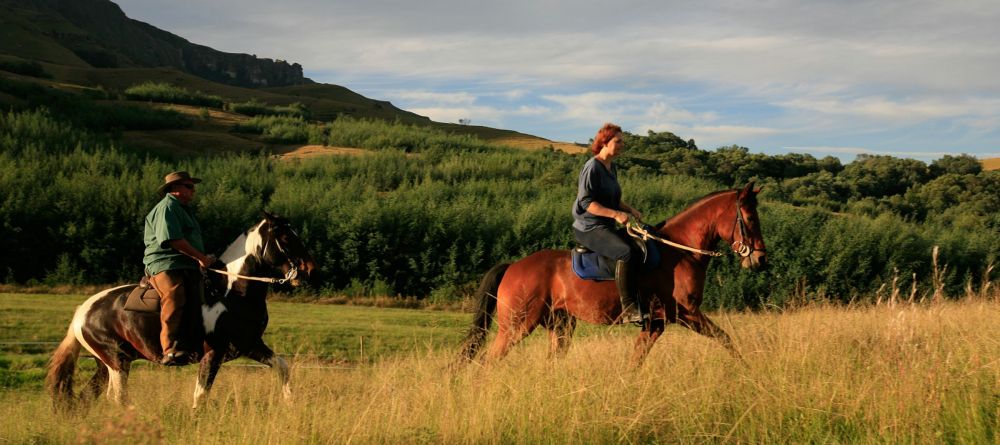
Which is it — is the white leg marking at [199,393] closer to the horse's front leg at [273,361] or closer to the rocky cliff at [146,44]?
the horse's front leg at [273,361]

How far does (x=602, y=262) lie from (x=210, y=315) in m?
3.86

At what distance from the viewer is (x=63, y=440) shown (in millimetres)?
6395

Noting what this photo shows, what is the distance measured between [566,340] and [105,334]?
437cm

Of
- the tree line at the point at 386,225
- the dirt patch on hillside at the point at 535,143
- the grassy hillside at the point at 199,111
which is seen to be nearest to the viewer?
the tree line at the point at 386,225

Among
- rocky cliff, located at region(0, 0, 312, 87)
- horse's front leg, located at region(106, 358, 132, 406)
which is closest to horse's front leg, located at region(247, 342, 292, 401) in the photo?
horse's front leg, located at region(106, 358, 132, 406)

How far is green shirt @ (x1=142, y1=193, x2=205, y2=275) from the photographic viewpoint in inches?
297

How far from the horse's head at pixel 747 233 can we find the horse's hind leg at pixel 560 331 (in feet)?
6.17

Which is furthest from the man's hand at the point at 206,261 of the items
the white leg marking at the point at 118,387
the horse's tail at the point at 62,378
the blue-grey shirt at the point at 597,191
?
the blue-grey shirt at the point at 597,191

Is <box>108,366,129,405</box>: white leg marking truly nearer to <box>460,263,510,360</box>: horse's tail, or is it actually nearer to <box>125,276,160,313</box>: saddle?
<box>125,276,160,313</box>: saddle

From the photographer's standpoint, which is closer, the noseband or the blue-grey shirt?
the blue-grey shirt

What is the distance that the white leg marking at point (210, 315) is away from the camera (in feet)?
25.7

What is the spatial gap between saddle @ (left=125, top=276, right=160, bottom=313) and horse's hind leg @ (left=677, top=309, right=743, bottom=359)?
16.7 feet

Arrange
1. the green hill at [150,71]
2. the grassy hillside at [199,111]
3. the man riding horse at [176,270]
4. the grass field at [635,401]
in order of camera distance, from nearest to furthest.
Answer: the grass field at [635,401] < the man riding horse at [176,270] < the grassy hillside at [199,111] < the green hill at [150,71]

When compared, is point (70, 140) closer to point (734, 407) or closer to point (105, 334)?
point (105, 334)
